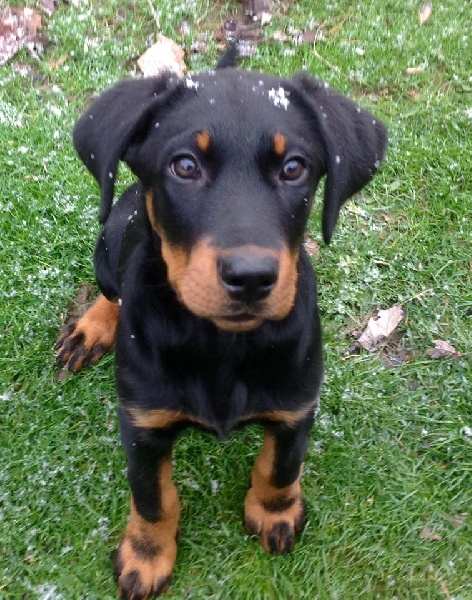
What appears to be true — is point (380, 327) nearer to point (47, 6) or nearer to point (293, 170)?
point (293, 170)

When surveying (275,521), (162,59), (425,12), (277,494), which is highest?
(425,12)

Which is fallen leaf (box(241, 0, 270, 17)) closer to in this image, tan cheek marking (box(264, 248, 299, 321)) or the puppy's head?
the puppy's head

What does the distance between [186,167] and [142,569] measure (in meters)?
1.76

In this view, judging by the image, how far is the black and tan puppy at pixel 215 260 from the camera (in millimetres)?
2100

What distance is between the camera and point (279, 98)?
90.6 inches

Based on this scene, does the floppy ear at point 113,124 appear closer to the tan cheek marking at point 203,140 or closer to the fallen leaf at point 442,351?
the tan cheek marking at point 203,140

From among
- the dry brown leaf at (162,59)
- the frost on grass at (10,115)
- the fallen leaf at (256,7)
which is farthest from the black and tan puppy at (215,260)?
the fallen leaf at (256,7)

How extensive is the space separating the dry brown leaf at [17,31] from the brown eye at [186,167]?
3.59 metres

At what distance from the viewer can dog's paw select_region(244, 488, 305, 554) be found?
10.3 ft

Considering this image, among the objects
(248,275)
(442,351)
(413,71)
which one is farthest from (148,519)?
(413,71)

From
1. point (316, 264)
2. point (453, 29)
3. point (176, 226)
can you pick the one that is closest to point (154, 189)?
point (176, 226)

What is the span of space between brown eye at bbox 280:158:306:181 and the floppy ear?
463 millimetres

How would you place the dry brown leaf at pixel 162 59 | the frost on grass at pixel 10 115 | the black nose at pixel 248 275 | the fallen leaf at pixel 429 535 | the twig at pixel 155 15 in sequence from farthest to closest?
the twig at pixel 155 15, the dry brown leaf at pixel 162 59, the frost on grass at pixel 10 115, the fallen leaf at pixel 429 535, the black nose at pixel 248 275

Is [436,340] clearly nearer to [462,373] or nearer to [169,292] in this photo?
[462,373]
